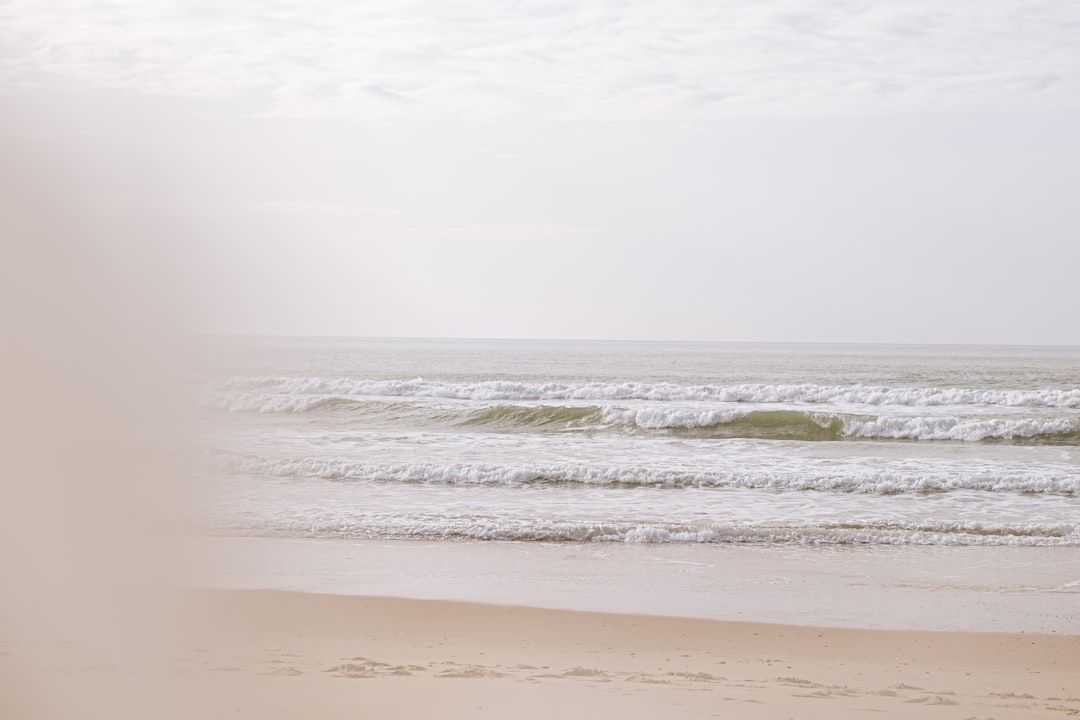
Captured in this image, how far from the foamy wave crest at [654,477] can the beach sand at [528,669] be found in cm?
675

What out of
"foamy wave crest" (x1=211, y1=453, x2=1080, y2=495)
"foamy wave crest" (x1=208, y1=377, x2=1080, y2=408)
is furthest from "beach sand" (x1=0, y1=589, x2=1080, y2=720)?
"foamy wave crest" (x1=208, y1=377, x2=1080, y2=408)

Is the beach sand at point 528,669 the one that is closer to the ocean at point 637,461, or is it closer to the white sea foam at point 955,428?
the ocean at point 637,461

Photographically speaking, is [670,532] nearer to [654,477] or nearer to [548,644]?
[654,477]

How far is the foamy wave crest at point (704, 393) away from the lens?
1146 inches

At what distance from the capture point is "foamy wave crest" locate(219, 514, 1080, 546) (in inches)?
429

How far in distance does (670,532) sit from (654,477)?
386cm

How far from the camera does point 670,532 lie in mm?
10984

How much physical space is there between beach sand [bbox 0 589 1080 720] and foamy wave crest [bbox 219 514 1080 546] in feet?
9.85

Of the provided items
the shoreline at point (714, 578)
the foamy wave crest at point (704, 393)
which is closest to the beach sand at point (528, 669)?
the shoreline at point (714, 578)

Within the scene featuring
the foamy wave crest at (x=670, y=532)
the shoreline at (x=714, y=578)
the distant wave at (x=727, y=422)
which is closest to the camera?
the shoreline at (x=714, y=578)

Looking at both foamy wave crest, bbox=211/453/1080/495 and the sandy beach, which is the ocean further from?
the sandy beach

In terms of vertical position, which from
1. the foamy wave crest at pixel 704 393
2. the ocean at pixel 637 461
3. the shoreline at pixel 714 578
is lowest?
the shoreline at pixel 714 578

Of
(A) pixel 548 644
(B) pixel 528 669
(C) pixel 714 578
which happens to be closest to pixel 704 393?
(C) pixel 714 578

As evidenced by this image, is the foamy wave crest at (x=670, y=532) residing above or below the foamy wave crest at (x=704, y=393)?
below
